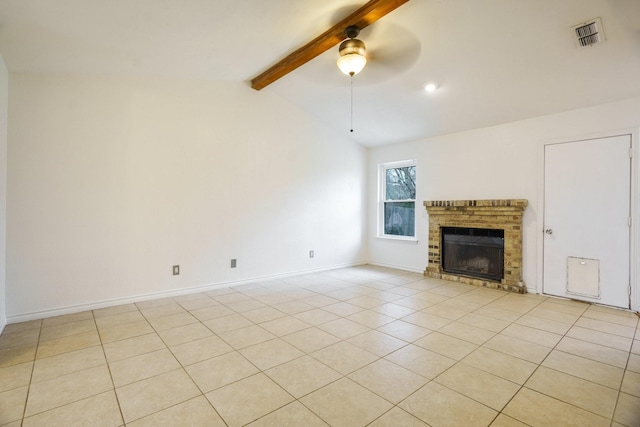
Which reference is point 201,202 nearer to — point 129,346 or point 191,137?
point 191,137

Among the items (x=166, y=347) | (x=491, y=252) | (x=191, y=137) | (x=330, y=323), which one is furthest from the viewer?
(x=491, y=252)

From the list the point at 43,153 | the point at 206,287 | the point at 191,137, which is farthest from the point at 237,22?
the point at 206,287

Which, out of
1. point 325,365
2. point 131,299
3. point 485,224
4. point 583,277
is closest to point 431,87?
point 485,224

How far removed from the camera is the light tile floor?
1707 mm

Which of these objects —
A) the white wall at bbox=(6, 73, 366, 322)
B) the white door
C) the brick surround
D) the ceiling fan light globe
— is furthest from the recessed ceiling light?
the white wall at bbox=(6, 73, 366, 322)

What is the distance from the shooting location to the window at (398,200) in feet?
18.2

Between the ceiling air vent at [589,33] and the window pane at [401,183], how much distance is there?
294 centimetres

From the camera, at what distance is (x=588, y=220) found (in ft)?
12.0

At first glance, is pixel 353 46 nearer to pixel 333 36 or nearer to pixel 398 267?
pixel 333 36

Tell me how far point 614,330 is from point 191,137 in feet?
Result: 16.5

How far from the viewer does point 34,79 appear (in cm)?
310

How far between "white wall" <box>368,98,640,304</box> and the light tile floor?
147 cm

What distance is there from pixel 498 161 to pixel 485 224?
0.91 m

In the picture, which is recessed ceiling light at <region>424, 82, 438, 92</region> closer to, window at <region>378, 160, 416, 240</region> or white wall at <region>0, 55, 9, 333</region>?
window at <region>378, 160, 416, 240</region>
